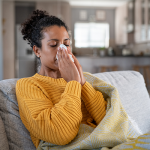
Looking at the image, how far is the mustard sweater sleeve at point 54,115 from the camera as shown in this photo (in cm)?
79

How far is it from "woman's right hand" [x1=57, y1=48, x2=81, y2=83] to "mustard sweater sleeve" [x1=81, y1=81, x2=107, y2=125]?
0.26 ft

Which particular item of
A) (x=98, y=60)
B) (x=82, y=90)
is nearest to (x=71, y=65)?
(x=82, y=90)

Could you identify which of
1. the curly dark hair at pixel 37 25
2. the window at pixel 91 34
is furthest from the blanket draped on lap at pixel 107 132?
the window at pixel 91 34

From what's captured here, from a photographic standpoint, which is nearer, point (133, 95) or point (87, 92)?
point (87, 92)

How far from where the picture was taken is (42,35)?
3.43 feet

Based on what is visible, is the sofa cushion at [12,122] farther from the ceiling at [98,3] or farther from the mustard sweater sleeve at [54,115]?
the ceiling at [98,3]

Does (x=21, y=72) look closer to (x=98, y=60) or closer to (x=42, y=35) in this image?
(x=98, y=60)

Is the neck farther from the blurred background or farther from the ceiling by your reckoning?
the ceiling

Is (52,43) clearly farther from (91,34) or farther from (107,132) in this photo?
(91,34)

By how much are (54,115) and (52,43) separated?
39 centimetres

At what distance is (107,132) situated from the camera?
2.66 ft

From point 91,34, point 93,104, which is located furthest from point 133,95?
point 91,34

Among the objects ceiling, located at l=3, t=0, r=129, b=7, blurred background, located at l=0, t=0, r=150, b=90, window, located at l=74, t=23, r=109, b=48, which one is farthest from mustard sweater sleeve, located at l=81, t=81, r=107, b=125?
window, located at l=74, t=23, r=109, b=48

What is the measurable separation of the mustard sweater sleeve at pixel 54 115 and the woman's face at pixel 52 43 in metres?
0.21
